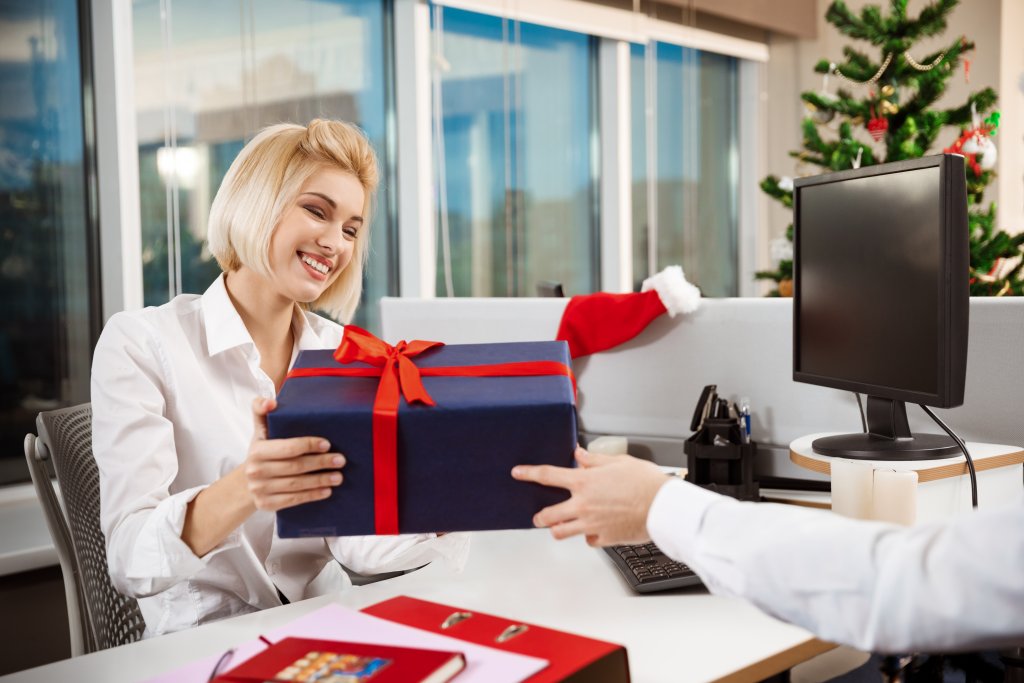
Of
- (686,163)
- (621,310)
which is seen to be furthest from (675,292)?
(686,163)

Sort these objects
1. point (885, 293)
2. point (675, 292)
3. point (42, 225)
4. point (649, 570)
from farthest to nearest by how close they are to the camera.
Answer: point (42, 225)
point (675, 292)
point (885, 293)
point (649, 570)

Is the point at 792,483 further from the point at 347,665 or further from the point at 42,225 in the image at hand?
the point at 42,225

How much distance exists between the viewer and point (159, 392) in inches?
51.9

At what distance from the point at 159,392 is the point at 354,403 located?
494 mm

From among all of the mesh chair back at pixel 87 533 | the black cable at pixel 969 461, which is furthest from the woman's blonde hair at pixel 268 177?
the black cable at pixel 969 461

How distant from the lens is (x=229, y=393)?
Answer: 55.3 inches

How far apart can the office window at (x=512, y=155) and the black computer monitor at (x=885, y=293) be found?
8.76ft

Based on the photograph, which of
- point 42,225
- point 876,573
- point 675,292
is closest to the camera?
point 876,573

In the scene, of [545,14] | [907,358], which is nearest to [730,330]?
[907,358]

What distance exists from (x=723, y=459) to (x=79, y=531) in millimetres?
994

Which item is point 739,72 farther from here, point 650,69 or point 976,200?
point 976,200

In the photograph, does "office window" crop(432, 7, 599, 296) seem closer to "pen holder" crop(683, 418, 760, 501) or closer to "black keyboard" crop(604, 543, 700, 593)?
"pen holder" crop(683, 418, 760, 501)

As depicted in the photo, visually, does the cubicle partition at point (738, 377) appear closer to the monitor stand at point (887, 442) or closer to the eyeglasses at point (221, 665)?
the monitor stand at point (887, 442)

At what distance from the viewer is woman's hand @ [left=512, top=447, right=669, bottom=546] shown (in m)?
0.95
